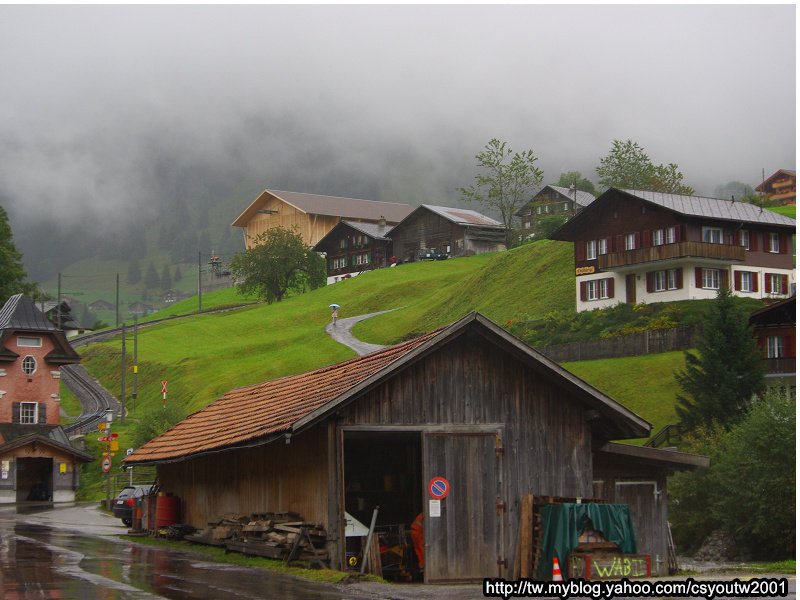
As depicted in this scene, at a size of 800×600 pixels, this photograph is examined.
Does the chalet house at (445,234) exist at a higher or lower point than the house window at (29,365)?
higher

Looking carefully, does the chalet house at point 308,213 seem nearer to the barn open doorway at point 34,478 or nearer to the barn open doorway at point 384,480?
the barn open doorway at point 34,478

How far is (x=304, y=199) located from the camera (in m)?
172

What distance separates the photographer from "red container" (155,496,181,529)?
35281mm

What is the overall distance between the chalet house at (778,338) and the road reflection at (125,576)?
1628 inches

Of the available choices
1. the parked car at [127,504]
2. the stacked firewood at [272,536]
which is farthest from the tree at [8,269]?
the stacked firewood at [272,536]

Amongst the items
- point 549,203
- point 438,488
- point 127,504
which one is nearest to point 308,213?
point 549,203

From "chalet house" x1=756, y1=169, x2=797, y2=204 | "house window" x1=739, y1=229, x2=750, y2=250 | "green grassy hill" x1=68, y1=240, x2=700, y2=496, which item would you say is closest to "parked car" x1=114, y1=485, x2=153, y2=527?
"green grassy hill" x1=68, y1=240, x2=700, y2=496

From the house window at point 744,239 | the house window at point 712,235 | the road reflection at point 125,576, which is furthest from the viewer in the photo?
the house window at point 744,239

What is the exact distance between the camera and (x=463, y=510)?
2542cm

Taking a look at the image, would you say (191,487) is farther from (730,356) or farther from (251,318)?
(251,318)

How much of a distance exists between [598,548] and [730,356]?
115 ft

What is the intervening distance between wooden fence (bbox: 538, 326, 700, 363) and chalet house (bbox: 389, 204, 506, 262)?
234 feet

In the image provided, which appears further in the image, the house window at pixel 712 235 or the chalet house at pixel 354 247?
the chalet house at pixel 354 247

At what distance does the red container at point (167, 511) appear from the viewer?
116ft
